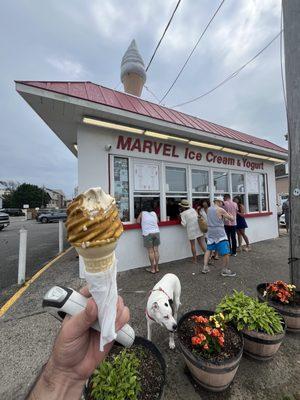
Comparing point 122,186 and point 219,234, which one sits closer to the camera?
point 219,234

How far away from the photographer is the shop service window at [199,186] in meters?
7.14

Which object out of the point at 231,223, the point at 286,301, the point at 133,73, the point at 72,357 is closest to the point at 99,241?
the point at 72,357

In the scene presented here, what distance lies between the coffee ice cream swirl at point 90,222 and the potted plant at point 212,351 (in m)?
1.78

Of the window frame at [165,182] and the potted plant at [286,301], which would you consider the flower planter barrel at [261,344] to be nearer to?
the potted plant at [286,301]

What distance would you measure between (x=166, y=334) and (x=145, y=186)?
3888 millimetres

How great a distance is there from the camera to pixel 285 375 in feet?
7.32

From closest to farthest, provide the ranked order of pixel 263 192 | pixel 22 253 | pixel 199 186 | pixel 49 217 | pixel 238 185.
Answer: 1. pixel 22 253
2. pixel 199 186
3. pixel 238 185
4. pixel 263 192
5. pixel 49 217

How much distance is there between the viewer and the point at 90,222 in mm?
900

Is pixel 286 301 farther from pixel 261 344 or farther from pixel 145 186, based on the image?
pixel 145 186

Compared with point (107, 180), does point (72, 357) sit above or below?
below

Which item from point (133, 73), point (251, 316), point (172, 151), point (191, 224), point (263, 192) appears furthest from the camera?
point (263, 192)

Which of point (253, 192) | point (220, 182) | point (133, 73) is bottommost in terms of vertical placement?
Answer: point (253, 192)

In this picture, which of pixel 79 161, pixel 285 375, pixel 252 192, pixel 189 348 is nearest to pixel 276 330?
pixel 285 375

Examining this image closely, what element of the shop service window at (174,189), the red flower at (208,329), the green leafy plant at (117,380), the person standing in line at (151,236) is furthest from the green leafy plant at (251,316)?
the shop service window at (174,189)
